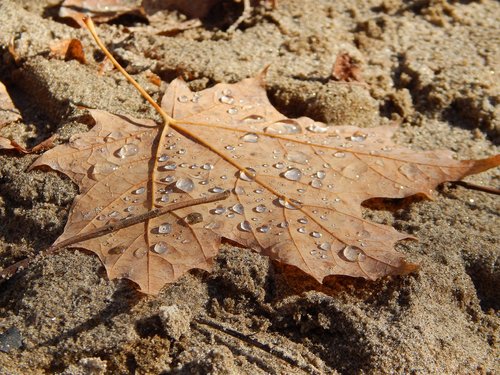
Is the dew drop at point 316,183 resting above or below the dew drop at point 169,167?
below

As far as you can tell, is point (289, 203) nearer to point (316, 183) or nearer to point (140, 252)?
point (316, 183)

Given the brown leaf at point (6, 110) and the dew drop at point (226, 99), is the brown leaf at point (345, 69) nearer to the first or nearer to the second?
the dew drop at point (226, 99)

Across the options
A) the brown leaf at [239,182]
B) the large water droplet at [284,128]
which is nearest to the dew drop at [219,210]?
the brown leaf at [239,182]

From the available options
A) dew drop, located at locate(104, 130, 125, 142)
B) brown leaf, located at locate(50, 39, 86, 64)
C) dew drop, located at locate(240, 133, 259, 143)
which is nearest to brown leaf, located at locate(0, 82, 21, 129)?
brown leaf, located at locate(50, 39, 86, 64)

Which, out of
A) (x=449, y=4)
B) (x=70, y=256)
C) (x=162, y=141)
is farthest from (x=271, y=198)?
(x=449, y=4)

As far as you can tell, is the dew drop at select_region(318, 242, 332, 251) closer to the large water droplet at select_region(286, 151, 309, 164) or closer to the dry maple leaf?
the dry maple leaf

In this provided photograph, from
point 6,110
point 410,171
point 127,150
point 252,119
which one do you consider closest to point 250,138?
point 252,119

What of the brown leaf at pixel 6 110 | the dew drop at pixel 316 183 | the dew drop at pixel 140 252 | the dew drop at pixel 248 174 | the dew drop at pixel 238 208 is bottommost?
the brown leaf at pixel 6 110
